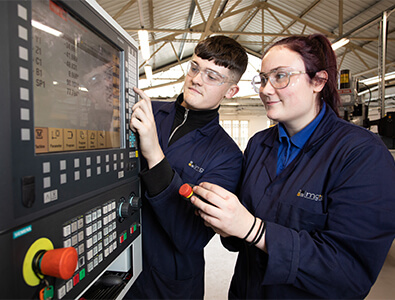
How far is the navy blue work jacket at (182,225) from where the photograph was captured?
932mm

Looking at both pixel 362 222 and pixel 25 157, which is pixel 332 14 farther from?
pixel 25 157

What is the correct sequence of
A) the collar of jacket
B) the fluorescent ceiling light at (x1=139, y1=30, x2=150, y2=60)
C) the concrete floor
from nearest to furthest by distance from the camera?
the collar of jacket < the concrete floor < the fluorescent ceiling light at (x1=139, y1=30, x2=150, y2=60)

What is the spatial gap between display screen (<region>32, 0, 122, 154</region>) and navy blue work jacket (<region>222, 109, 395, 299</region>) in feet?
1.70

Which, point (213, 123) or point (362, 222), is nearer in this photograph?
point (362, 222)

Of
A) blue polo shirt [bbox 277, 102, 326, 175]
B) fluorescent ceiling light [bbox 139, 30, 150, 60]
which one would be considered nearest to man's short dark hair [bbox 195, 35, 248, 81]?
blue polo shirt [bbox 277, 102, 326, 175]

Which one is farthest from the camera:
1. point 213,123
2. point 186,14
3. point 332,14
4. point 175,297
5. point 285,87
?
point 186,14

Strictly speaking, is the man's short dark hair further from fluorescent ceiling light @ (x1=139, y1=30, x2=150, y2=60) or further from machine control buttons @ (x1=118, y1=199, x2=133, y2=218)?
fluorescent ceiling light @ (x1=139, y1=30, x2=150, y2=60)

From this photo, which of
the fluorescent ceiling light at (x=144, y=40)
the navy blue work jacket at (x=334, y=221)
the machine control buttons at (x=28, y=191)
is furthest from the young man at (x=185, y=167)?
the fluorescent ceiling light at (x=144, y=40)

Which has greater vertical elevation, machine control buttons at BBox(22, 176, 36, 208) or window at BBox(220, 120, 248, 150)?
window at BBox(220, 120, 248, 150)

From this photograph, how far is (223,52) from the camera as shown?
1.10 meters

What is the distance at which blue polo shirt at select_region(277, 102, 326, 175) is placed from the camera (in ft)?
2.99

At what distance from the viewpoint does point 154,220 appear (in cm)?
102

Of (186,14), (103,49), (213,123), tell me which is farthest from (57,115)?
(186,14)

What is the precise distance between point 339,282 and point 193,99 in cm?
78
